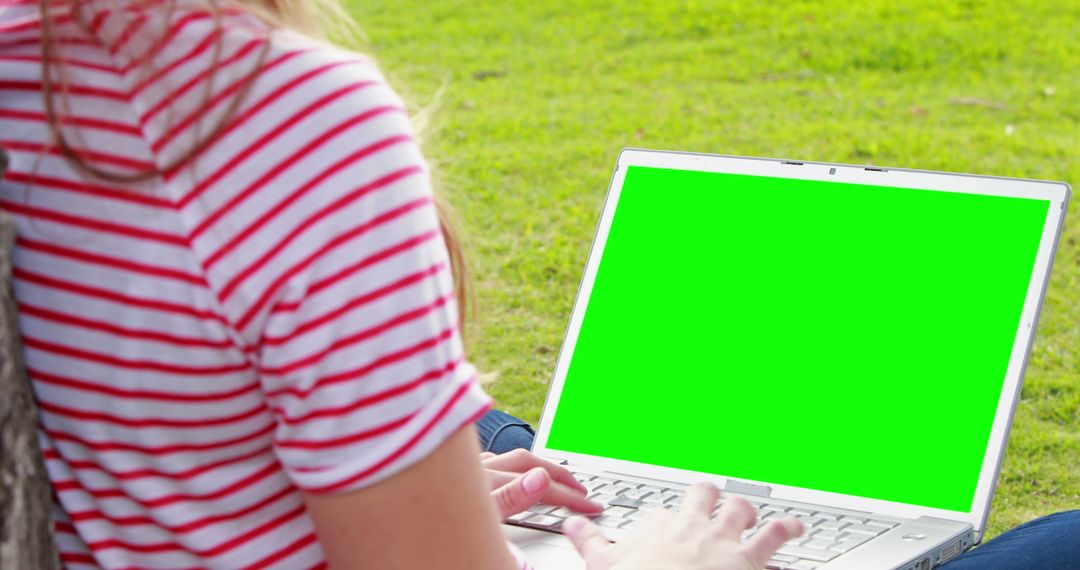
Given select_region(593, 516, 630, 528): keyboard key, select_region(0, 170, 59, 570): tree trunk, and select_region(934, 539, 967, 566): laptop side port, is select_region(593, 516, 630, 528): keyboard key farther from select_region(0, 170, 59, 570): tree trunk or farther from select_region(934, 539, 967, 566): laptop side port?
select_region(0, 170, 59, 570): tree trunk

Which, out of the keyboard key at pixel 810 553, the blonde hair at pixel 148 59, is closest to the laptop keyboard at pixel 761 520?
the keyboard key at pixel 810 553

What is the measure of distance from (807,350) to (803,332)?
3cm

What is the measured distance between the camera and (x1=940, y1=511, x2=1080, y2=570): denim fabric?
125 centimetres

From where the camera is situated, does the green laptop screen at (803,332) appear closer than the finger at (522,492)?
No

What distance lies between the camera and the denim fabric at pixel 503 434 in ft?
5.67

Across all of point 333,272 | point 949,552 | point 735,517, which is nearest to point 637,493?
point 949,552

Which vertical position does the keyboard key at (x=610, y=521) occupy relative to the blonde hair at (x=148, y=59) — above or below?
below

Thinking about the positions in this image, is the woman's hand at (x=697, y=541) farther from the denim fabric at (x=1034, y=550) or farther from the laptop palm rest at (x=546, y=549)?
the denim fabric at (x=1034, y=550)

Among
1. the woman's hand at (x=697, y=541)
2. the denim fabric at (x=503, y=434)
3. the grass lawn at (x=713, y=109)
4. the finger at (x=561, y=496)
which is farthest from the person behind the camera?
the grass lawn at (x=713, y=109)

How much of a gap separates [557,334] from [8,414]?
A: 2.82 meters

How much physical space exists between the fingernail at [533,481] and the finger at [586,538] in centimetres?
15

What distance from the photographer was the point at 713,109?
5332 mm

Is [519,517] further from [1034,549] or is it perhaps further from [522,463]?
[1034,549]

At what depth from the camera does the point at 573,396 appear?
168 cm
